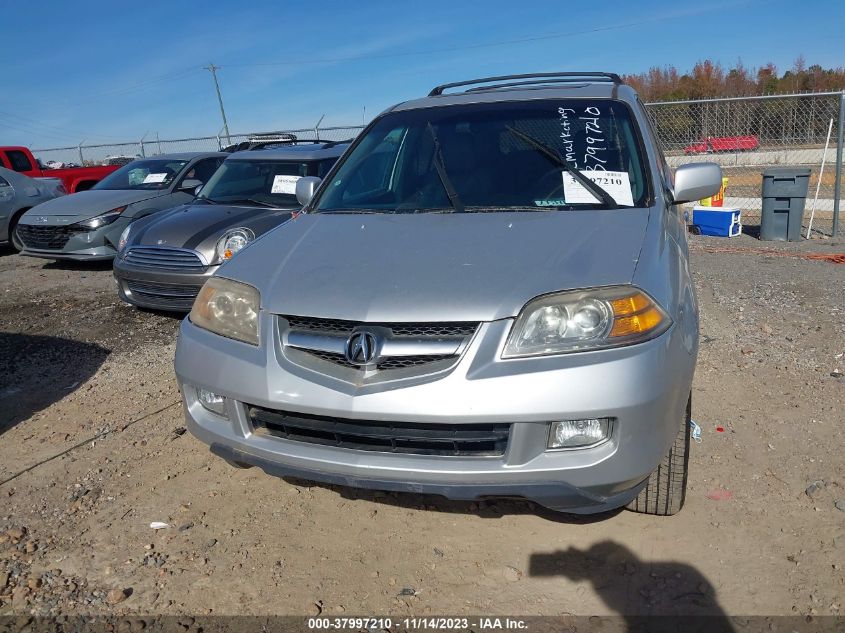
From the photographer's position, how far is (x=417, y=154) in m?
3.67

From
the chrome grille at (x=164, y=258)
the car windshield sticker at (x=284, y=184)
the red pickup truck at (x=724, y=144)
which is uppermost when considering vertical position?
the car windshield sticker at (x=284, y=184)

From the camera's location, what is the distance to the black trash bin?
927cm

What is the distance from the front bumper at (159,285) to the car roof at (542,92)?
266cm

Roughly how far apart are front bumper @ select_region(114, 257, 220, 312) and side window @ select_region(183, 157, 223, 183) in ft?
10.0

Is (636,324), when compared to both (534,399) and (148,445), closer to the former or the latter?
(534,399)

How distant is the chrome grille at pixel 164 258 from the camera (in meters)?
5.91

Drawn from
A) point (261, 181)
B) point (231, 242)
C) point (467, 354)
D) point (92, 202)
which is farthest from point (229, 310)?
point (92, 202)

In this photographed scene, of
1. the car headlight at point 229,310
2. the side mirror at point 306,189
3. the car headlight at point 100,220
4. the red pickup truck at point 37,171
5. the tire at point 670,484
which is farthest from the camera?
the red pickup truck at point 37,171

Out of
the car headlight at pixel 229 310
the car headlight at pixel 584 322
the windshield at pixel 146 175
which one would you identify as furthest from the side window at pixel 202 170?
the car headlight at pixel 584 322

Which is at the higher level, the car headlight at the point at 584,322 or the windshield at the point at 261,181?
the car headlight at the point at 584,322

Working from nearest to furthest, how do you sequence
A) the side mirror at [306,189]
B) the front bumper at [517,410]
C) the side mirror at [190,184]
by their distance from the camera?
the front bumper at [517,410] < the side mirror at [306,189] < the side mirror at [190,184]

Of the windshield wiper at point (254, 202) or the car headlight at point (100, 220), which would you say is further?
the car headlight at point (100, 220)

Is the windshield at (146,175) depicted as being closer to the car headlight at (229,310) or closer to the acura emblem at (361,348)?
the car headlight at (229,310)

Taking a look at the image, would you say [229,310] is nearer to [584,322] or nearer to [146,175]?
[584,322]
